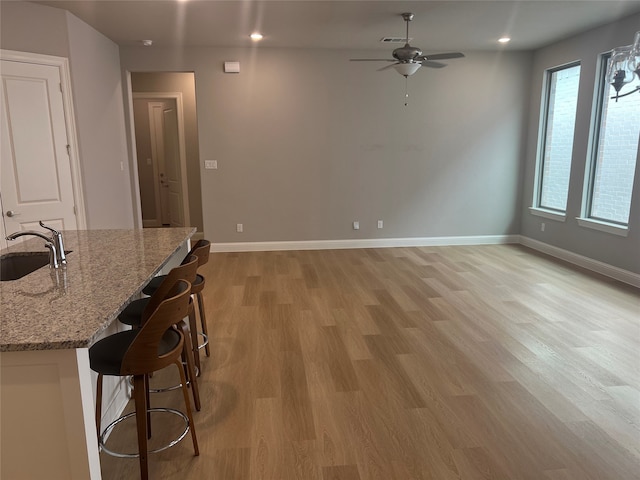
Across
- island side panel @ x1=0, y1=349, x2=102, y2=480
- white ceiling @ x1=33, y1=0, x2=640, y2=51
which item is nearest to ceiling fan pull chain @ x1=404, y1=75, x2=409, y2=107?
white ceiling @ x1=33, y1=0, x2=640, y2=51

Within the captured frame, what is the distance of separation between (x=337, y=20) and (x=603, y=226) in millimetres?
4009

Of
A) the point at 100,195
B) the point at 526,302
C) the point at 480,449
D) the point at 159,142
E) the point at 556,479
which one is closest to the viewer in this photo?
the point at 556,479

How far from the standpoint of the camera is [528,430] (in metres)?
2.40

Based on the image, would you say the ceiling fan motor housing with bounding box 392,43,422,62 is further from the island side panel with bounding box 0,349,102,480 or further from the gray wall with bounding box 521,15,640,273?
the island side panel with bounding box 0,349,102,480

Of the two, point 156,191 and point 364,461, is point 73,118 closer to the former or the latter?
point 156,191

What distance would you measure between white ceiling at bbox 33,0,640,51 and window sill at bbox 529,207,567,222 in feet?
7.72

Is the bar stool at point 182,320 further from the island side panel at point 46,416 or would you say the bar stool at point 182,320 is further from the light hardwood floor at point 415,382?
the island side panel at point 46,416

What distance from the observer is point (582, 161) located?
5.58 m

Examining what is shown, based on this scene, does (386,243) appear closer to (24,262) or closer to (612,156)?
(612,156)

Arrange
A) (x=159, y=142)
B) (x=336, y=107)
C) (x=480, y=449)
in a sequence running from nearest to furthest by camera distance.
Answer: (x=480, y=449), (x=336, y=107), (x=159, y=142)

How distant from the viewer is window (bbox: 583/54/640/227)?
16.2 ft

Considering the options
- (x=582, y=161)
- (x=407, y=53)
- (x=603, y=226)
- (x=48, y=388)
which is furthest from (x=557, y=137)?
(x=48, y=388)

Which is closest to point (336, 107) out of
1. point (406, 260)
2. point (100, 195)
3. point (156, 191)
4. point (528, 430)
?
point (406, 260)

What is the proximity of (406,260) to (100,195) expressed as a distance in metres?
4.03
